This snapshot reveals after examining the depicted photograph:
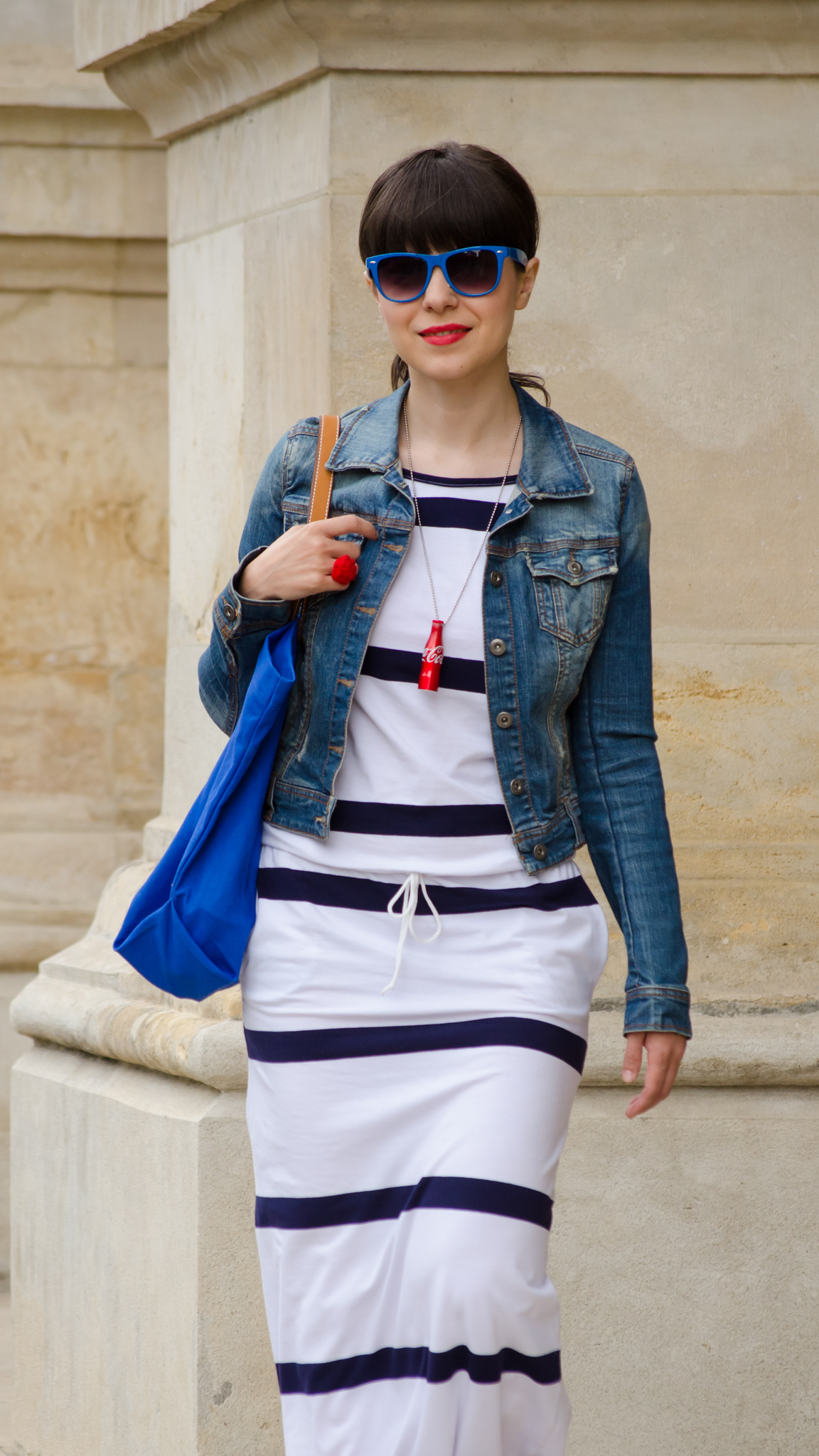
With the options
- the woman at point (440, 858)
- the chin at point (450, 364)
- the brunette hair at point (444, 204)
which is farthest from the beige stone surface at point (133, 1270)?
the brunette hair at point (444, 204)

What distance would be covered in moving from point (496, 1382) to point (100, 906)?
2.07 m

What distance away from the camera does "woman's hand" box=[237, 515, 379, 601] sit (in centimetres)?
227

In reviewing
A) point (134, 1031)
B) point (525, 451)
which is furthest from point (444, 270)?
point (134, 1031)

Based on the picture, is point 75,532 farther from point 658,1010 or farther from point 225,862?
point 658,1010

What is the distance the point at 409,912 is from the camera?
223cm

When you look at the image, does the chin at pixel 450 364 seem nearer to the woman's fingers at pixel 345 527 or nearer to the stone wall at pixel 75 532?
the woman's fingers at pixel 345 527

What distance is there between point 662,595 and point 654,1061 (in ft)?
4.11

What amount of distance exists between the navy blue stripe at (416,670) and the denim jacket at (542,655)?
0.02m

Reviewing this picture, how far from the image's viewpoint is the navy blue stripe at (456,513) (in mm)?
2355

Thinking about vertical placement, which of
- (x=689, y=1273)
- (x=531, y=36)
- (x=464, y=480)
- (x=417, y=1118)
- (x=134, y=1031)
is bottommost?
(x=689, y=1273)

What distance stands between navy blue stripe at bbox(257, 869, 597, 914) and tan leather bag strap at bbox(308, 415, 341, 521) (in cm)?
46

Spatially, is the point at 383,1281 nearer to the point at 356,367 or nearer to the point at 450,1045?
the point at 450,1045

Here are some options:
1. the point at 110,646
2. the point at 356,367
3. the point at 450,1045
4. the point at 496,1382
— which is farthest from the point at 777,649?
the point at 110,646

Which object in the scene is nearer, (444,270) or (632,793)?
(444,270)
